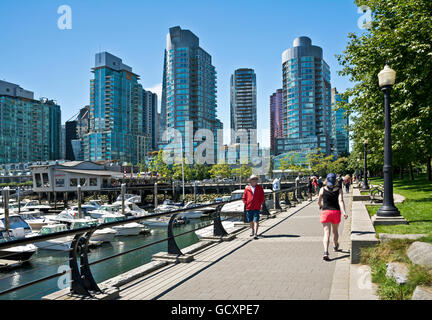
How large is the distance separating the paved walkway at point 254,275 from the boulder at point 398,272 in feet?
2.22

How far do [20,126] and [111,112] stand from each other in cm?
4671

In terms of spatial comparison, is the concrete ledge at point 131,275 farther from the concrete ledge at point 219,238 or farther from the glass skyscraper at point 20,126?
the glass skyscraper at point 20,126

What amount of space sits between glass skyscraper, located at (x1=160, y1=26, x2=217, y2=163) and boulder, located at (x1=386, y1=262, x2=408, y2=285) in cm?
14646

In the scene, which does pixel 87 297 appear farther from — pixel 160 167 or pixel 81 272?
pixel 160 167

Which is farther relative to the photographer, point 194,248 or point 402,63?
point 402,63

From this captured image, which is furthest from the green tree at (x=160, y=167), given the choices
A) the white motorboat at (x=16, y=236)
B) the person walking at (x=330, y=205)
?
the person walking at (x=330, y=205)

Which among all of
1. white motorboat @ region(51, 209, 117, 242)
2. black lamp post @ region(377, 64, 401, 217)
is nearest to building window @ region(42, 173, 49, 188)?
white motorboat @ region(51, 209, 117, 242)

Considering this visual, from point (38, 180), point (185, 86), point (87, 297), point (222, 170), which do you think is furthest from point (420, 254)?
point (185, 86)

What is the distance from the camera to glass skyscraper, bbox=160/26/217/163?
A: 15588 centimetres

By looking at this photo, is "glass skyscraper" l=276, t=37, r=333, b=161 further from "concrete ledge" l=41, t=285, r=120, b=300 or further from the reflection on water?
"concrete ledge" l=41, t=285, r=120, b=300

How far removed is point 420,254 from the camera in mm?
5551

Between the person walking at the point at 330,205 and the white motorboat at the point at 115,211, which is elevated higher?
the person walking at the point at 330,205

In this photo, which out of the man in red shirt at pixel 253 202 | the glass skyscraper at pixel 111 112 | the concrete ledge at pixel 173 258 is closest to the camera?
the concrete ledge at pixel 173 258

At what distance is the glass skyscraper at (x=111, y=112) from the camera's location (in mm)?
170625
